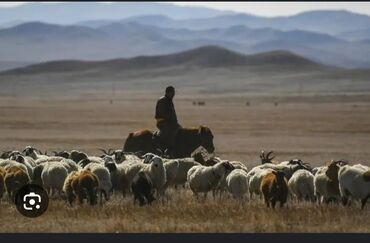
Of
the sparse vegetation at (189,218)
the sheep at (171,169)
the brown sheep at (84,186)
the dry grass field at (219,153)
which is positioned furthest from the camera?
the sheep at (171,169)

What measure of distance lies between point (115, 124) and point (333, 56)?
148 m

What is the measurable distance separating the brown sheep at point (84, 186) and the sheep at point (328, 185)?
14.0 feet

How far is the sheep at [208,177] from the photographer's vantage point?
1540 centimetres

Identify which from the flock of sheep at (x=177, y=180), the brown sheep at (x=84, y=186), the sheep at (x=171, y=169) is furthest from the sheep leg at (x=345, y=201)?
the brown sheep at (x=84, y=186)

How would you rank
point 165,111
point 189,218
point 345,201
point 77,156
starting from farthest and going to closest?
point 77,156 → point 165,111 → point 345,201 → point 189,218

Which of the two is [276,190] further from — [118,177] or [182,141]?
[182,141]

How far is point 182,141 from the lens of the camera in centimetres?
1848

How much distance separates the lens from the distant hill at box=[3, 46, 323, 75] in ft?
466

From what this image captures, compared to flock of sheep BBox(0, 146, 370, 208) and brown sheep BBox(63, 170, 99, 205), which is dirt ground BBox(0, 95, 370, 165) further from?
brown sheep BBox(63, 170, 99, 205)

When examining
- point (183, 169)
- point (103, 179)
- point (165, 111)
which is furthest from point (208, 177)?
point (165, 111)

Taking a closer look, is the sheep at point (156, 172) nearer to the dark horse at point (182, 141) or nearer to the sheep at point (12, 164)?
the sheep at point (12, 164)

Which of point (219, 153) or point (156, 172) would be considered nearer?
point (156, 172)

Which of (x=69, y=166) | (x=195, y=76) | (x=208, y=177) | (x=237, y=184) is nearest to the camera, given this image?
(x=237, y=184)

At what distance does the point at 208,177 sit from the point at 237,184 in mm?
749
